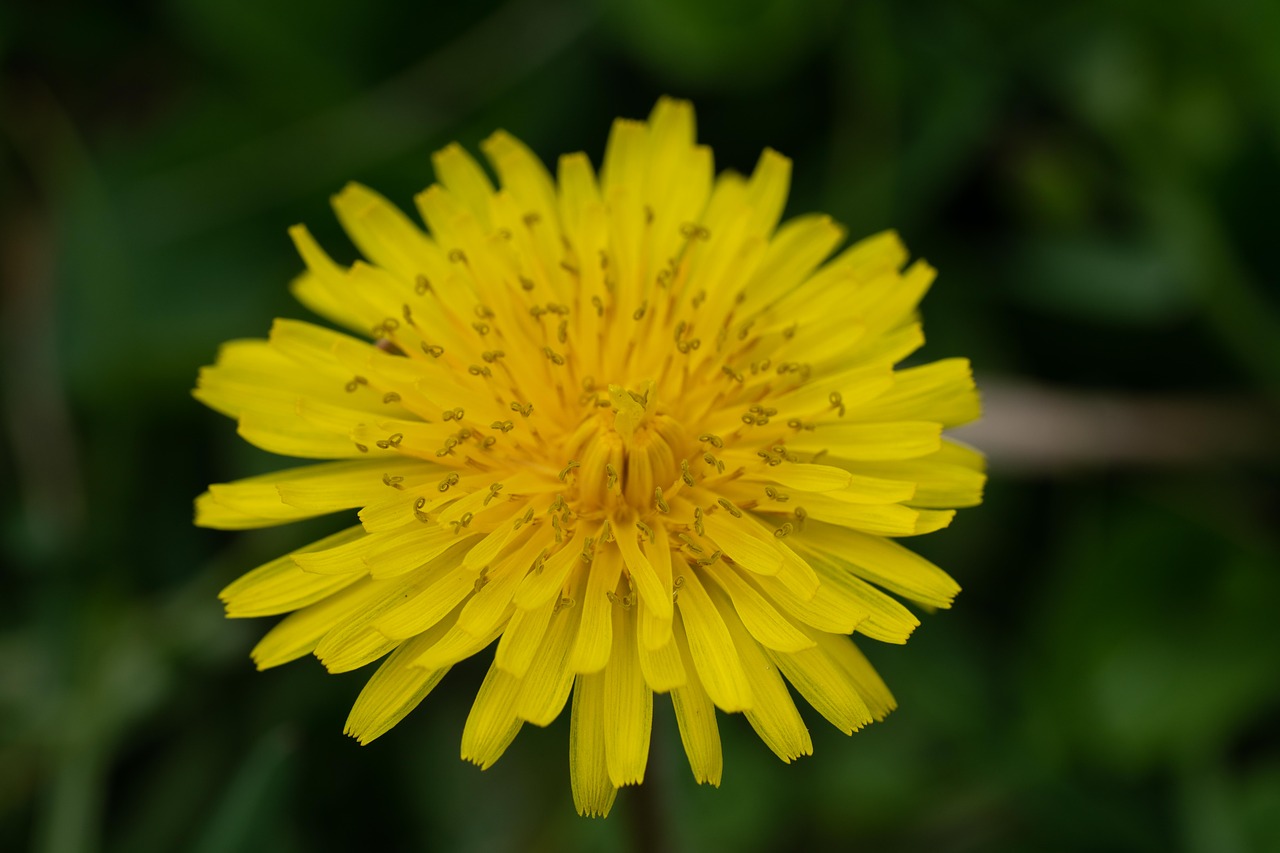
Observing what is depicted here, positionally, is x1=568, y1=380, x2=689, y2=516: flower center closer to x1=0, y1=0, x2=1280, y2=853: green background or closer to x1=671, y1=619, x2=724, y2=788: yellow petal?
x1=671, y1=619, x2=724, y2=788: yellow petal

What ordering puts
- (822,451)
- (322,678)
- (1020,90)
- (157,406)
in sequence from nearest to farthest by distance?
1. (822,451)
2. (322,678)
3. (157,406)
4. (1020,90)

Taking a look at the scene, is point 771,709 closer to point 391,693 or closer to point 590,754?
point 590,754

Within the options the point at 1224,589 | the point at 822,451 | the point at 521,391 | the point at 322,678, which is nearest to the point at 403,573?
the point at 521,391

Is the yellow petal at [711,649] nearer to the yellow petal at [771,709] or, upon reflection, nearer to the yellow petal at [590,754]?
the yellow petal at [771,709]

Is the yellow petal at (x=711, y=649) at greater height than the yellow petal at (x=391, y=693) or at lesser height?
lesser

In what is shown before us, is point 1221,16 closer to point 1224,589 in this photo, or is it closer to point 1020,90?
point 1020,90

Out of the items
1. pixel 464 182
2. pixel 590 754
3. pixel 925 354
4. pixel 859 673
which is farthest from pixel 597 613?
pixel 925 354

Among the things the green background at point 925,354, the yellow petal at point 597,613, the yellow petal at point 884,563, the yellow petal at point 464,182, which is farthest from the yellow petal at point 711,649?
the green background at point 925,354

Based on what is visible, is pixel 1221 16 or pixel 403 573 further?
pixel 1221 16
